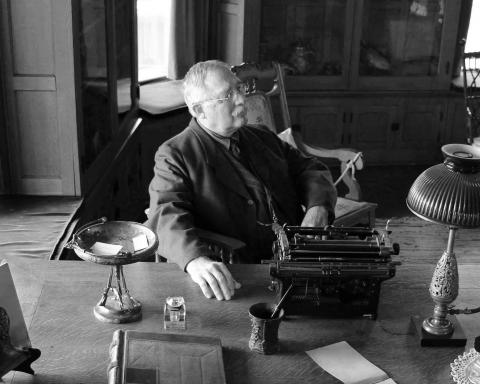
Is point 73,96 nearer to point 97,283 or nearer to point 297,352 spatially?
point 97,283

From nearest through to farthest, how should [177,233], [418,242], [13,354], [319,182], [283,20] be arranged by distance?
1. [13,354]
2. [177,233]
3. [319,182]
4. [418,242]
5. [283,20]

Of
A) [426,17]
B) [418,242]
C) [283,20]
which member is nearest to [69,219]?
[418,242]

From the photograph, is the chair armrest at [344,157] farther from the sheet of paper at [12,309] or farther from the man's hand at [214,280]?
the sheet of paper at [12,309]

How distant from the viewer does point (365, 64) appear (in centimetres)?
543

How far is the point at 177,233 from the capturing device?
7.19ft

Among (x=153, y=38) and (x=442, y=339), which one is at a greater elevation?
(x=153, y=38)

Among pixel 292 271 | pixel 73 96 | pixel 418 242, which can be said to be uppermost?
pixel 73 96

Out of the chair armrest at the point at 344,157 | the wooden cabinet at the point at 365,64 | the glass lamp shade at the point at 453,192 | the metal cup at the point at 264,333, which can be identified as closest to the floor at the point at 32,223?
the metal cup at the point at 264,333

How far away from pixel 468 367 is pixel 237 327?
0.58m

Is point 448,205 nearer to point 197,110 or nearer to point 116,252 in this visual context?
point 116,252

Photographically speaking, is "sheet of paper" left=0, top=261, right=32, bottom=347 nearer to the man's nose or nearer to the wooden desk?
the wooden desk

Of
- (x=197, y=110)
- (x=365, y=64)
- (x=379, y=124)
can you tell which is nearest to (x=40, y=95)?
(x=197, y=110)

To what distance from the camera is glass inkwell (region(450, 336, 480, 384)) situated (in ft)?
5.05

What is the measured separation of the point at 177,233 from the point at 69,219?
2.75 feet
